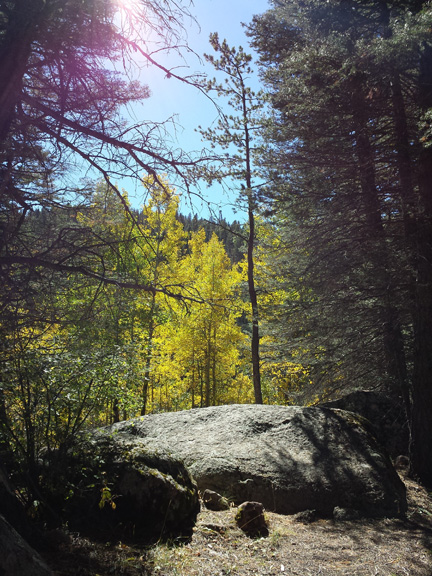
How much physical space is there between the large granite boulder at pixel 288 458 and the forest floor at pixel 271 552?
325 mm

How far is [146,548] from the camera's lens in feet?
10.6

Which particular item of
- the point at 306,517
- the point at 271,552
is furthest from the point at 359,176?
the point at 271,552

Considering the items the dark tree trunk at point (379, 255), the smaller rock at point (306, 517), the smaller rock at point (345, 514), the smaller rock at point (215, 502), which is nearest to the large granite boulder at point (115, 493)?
the smaller rock at point (215, 502)

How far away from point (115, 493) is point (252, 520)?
140 cm

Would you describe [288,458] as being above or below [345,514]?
above

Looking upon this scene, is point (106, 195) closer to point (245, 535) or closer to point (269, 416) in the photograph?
point (245, 535)

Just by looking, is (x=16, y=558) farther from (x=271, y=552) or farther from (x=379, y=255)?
(x=379, y=255)

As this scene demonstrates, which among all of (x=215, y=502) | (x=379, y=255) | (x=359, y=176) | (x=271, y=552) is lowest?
(x=271, y=552)

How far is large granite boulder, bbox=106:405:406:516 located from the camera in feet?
16.2

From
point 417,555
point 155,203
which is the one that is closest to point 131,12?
point 155,203

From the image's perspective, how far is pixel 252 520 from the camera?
396 centimetres

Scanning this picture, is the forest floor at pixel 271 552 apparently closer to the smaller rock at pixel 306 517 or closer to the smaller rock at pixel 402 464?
the smaller rock at pixel 306 517

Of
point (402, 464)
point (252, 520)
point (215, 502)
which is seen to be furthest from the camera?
point (402, 464)

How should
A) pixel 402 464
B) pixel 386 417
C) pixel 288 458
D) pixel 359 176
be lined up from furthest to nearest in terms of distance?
1. pixel 359 176
2. pixel 386 417
3. pixel 402 464
4. pixel 288 458
